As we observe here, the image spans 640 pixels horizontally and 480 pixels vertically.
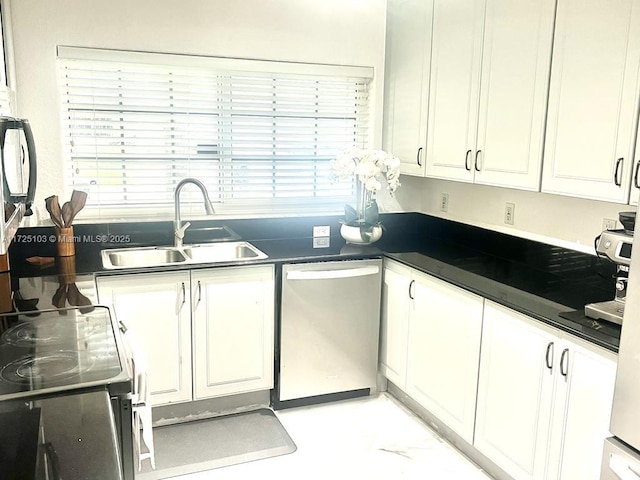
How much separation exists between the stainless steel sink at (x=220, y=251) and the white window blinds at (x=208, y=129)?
24 cm

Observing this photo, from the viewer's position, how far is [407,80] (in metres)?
3.46

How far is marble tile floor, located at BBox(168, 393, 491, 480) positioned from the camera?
2.67 m

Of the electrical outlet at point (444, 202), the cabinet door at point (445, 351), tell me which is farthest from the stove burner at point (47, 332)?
the electrical outlet at point (444, 202)

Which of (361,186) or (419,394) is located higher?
(361,186)

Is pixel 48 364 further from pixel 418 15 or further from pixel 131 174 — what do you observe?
pixel 418 15

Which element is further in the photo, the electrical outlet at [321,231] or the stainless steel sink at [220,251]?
A: the electrical outlet at [321,231]

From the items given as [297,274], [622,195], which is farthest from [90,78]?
[622,195]

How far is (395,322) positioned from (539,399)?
1071 millimetres

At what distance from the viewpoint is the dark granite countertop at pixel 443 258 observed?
7.89ft

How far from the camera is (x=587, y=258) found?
8.74 ft

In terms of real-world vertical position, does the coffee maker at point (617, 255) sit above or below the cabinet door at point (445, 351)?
above

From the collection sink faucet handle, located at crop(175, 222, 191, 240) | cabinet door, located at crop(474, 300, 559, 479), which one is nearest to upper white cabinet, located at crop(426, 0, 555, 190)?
cabinet door, located at crop(474, 300, 559, 479)

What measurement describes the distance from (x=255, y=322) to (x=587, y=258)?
1.66m

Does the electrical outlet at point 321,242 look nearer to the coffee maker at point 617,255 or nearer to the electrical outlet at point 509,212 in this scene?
the electrical outlet at point 509,212
